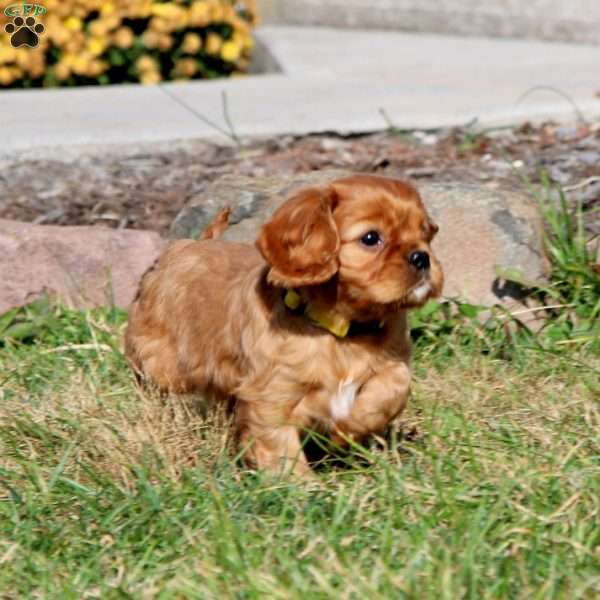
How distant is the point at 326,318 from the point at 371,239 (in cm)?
27

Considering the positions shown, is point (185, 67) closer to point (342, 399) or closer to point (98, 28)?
point (98, 28)

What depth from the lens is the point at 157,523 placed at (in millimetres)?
3740

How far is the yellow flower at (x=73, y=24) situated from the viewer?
8.30 metres

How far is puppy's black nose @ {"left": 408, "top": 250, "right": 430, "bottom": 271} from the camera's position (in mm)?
3906

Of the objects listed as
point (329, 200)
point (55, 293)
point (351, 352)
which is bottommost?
point (55, 293)

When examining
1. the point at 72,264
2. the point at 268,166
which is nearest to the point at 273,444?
the point at 72,264

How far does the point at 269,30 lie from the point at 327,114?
8.92 ft

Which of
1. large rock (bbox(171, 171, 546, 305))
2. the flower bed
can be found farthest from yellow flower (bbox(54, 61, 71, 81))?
large rock (bbox(171, 171, 546, 305))

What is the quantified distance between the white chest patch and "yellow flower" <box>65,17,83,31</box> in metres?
4.73

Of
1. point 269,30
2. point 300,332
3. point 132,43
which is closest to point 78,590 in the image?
point 300,332

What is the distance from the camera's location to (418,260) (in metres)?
3.91

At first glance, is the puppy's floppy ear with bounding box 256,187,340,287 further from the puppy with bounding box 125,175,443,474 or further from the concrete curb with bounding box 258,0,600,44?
the concrete curb with bounding box 258,0,600,44

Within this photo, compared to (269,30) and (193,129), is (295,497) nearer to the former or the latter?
(193,129)

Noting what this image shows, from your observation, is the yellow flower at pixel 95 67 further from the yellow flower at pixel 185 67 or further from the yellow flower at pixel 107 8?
the yellow flower at pixel 185 67
